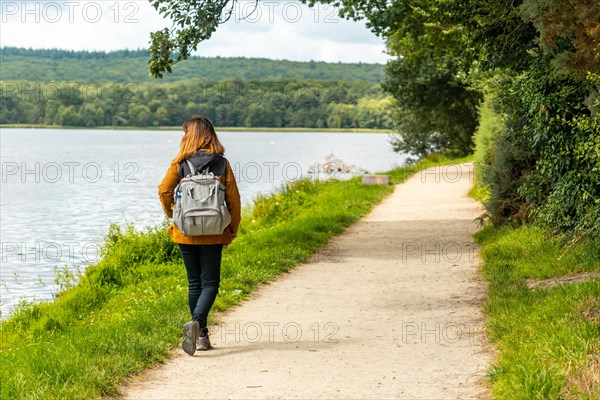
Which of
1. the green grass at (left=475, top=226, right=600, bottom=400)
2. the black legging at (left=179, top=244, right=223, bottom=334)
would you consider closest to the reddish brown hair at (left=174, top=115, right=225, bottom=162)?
the black legging at (left=179, top=244, right=223, bottom=334)

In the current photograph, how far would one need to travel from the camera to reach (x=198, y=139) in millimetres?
8188

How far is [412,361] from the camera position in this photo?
7.91 m

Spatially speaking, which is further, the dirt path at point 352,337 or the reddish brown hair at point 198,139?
the reddish brown hair at point 198,139

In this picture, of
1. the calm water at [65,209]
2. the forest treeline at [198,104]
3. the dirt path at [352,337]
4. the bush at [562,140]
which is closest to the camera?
the dirt path at [352,337]

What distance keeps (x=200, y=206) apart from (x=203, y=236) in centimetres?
35

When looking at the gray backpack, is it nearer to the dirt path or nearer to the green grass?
the dirt path

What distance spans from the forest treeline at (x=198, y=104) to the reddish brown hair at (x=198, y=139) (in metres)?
65.6

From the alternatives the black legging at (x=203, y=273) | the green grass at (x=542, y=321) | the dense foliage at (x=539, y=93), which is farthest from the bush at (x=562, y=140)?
the black legging at (x=203, y=273)

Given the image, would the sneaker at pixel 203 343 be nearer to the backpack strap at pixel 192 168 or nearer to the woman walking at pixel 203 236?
the woman walking at pixel 203 236

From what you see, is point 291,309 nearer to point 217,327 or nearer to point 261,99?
point 217,327

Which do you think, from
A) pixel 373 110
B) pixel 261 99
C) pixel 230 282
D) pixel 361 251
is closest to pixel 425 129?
pixel 361 251

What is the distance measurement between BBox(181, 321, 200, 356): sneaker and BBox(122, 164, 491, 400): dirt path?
11 centimetres

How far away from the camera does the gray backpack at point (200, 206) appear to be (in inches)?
312

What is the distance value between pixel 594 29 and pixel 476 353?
322 cm
